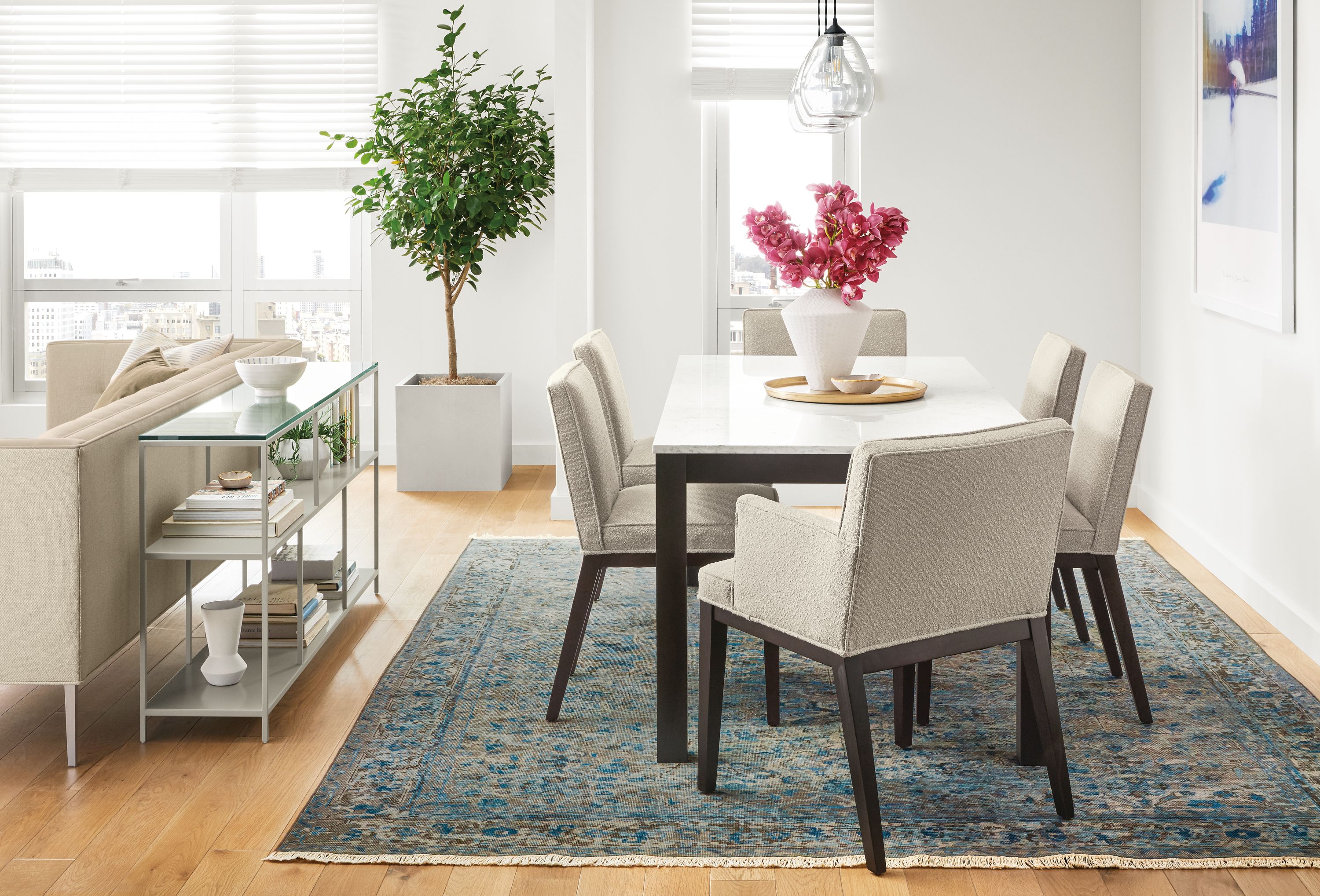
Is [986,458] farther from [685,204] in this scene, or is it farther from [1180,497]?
[685,204]

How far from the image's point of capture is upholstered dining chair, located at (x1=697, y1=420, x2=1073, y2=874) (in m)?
2.12

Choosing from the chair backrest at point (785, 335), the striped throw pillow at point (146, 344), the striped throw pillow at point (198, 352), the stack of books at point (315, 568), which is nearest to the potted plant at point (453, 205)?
the striped throw pillow at point (146, 344)

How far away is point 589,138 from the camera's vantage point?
5074 millimetres

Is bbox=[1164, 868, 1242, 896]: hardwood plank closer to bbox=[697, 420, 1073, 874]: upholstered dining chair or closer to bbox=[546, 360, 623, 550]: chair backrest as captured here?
bbox=[697, 420, 1073, 874]: upholstered dining chair

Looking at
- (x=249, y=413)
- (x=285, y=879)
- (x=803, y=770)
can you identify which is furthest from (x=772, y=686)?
(x=249, y=413)

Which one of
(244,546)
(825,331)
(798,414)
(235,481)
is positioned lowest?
(244,546)

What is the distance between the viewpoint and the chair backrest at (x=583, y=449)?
9.32ft

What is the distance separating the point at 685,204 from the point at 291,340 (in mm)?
1925

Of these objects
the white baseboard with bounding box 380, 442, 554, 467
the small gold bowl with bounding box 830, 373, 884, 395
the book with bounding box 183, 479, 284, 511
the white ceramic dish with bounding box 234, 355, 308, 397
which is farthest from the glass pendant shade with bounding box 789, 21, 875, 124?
the white baseboard with bounding box 380, 442, 554, 467

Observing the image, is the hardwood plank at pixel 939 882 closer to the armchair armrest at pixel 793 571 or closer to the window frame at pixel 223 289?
the armchair armrest at pixel 793 571

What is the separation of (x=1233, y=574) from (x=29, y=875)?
Result: 3.49m

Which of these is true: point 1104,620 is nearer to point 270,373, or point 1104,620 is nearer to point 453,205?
point 270,373

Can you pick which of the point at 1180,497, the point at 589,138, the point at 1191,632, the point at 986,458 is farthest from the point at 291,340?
the point at 1180,497

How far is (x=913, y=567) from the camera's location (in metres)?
2.18
